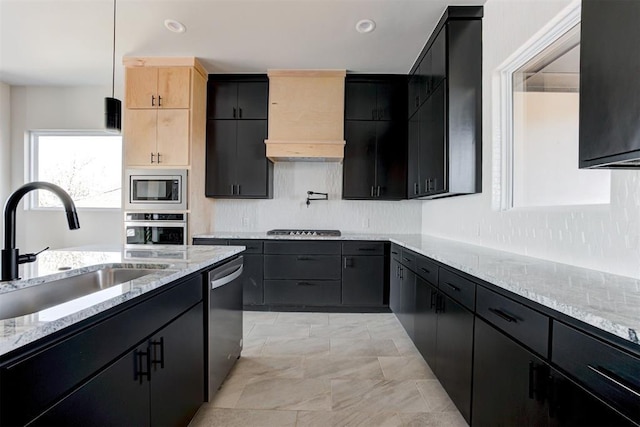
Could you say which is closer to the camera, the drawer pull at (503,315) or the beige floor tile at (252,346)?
the drawer pull at (503,315)

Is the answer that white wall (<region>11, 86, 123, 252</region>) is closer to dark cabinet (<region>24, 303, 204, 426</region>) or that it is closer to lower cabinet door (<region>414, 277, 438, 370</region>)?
dark cabinet (<region>24, 303, 204, 426</region>)

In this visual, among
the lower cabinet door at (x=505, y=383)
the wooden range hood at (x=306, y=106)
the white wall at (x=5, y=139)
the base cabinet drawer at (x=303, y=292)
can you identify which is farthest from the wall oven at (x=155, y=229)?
the lower cabinet door at (x=505, y=383)

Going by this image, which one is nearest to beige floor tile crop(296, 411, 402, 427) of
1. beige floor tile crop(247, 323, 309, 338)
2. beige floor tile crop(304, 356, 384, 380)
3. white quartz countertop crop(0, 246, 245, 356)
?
beige floor tile crop(304, 356, 384, 380)

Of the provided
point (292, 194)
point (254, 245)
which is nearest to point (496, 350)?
point (254, 245)

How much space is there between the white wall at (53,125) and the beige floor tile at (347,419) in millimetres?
3791

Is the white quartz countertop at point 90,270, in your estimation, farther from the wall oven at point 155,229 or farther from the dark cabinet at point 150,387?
the wall oven at point 155,229

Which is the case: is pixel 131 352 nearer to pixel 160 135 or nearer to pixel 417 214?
pixel 160 135

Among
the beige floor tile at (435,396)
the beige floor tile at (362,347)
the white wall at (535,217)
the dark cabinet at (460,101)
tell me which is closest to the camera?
the white wall at (535,217)

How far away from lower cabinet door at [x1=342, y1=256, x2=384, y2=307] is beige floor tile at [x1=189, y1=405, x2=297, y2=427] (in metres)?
1.93

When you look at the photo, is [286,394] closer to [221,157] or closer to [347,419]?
[347,419]

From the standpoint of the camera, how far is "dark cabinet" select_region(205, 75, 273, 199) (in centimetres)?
398

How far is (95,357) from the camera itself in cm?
98

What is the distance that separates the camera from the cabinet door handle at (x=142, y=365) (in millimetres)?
1192

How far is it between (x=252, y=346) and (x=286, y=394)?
0.82 meters
